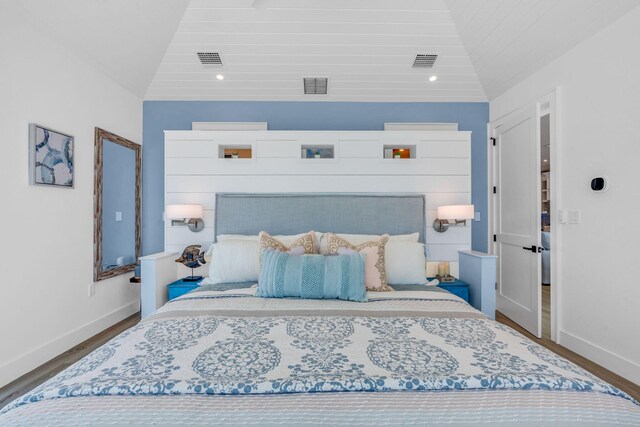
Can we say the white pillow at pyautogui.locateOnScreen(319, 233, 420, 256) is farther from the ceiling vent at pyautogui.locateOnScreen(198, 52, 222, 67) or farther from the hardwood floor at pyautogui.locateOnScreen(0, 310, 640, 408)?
the ceiling vent at pyautogui.locateOnScreen(198, 52, 222, 67)

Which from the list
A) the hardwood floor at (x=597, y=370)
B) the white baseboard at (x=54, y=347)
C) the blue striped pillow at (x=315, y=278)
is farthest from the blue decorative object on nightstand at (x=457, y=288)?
the white baseboard at (x=54, y=347)

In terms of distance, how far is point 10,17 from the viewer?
7.09 ft

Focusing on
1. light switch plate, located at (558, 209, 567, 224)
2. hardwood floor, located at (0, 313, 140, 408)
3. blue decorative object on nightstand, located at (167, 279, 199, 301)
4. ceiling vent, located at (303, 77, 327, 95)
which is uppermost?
ceiling vent, located at (303, 77, 327, 95)

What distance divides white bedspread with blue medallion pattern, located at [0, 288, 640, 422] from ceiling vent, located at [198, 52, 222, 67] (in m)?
2.48

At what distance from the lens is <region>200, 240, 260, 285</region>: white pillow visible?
2516 mm

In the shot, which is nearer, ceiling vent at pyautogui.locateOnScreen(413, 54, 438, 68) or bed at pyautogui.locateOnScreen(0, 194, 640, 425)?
bed at pyautogui.locateOnScreen(0, 194, 640, 425)

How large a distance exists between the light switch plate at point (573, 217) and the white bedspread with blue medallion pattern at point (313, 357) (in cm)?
157

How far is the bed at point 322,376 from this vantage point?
898 mm

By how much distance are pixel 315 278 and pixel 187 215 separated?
5.29 ft

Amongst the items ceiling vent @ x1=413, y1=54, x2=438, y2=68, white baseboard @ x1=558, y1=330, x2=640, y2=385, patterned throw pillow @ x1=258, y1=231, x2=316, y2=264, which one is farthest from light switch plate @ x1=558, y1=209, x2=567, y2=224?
patterned throw pillow @ x1=258, y1=231, x2=316, y2=264

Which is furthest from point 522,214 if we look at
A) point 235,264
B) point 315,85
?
point 235,264

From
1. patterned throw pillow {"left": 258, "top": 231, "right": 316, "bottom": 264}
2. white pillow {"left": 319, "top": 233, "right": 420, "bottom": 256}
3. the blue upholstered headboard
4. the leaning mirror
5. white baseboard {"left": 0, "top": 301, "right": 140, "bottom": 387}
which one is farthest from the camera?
the blue upholstered headboard

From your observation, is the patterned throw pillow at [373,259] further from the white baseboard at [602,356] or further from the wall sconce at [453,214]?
the white baseboard at [602,356]

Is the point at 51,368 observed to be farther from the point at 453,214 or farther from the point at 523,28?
the point at 523,28
